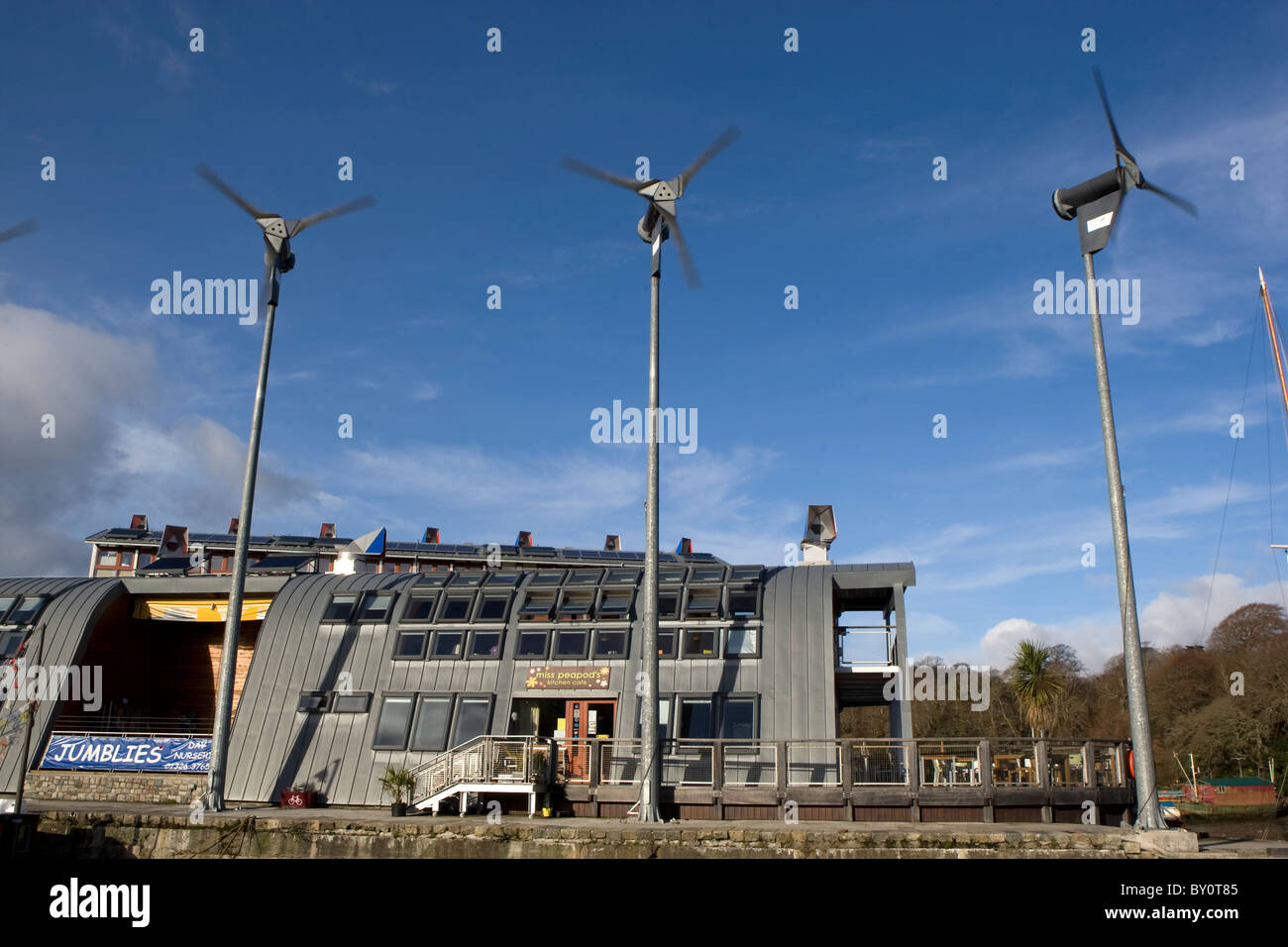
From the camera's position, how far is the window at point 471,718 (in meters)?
28.9

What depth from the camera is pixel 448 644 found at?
3170 centimetres

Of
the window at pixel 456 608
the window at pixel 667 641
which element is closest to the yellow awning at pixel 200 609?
the window at pixel 456 608

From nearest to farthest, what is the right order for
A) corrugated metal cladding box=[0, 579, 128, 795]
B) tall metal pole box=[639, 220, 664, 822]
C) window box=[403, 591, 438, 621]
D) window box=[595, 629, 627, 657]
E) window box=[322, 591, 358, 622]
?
tall metal pole box=[639, 220, 664, 822] < window box=[595, 629, 627, 657] < corrugated metal cladding box=[0, 579, 128, 795] < window box=[403, 591, 438, 621] < window box=[322, 591, 358, 622]

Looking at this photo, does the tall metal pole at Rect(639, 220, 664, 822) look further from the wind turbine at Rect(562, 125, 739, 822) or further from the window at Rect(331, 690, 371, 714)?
the window at Rect(331, 690, 371, 714)

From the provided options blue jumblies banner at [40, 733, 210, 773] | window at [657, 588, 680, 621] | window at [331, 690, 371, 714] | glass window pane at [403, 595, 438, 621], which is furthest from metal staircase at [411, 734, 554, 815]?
blue jumblies banner at [40, 733, 210, 773]

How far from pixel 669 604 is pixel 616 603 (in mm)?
1751

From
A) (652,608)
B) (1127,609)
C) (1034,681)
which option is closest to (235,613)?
(652,608)

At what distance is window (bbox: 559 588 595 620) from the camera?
3145cm

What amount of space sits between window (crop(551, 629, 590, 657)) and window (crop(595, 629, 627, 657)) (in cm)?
45
